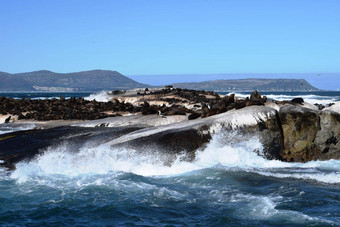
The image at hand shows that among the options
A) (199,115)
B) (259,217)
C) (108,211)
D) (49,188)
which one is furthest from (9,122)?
(259,217)

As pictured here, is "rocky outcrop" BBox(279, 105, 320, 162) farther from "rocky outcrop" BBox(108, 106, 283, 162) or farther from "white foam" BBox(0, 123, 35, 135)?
"white foam" BBox(0, 123, 35, 135)

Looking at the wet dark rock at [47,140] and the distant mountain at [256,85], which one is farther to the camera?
the distant mountain at [256,85]

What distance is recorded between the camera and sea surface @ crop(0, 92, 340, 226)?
27.1ft

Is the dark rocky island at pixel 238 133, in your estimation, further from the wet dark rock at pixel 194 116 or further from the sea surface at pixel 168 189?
the sea surface at pixel 168 189

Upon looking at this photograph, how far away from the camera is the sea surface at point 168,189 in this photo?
8.27 meters

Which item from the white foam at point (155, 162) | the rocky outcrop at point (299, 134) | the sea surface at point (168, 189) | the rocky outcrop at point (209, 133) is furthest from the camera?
the rocky outcrop at point (299, 134)

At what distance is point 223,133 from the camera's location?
1286 centimetres

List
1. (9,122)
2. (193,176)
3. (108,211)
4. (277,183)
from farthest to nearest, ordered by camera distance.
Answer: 1. (9,122)
2. (193,176)
3. (277,183)
4. (108,211)

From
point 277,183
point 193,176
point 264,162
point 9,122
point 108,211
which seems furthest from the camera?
point 9,122

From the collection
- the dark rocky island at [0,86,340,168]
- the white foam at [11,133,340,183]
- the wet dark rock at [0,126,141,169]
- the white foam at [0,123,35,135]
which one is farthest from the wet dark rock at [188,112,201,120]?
the white foam at [0,123,35,135]

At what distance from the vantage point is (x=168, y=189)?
33.5ft

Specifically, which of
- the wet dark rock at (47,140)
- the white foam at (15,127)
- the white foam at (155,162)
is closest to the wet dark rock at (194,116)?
the wet dark rock at (47,140)

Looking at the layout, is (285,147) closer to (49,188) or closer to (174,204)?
(174,204)

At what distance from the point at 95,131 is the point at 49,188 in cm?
416
